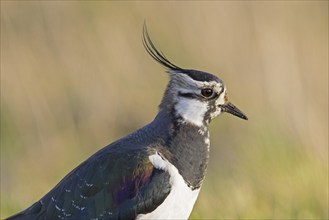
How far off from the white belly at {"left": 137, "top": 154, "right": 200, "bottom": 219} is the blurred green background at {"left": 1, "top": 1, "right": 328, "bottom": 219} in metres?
4.44

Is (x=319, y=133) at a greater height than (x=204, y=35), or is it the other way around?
(x=204, y=35)

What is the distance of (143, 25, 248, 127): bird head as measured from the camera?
29.1ft

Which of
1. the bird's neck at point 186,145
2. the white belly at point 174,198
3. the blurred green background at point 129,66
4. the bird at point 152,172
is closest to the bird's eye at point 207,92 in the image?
the bird at point 152,172

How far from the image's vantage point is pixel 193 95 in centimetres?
889

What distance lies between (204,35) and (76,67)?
164cm

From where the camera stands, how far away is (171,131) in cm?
884

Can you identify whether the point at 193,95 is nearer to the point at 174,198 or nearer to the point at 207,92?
the point at 207,92

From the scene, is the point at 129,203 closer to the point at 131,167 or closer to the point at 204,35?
the point at 131,167

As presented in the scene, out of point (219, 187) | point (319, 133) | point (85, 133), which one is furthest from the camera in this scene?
point (85, 133)

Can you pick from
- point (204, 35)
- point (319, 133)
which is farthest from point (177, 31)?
point (319, 133)

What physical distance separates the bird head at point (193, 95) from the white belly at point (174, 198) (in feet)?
1.75

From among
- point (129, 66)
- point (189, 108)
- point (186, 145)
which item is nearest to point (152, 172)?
point (186, 145)

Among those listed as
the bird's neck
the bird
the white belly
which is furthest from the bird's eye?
the white belly

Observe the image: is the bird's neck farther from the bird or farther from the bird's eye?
the bird's eye
